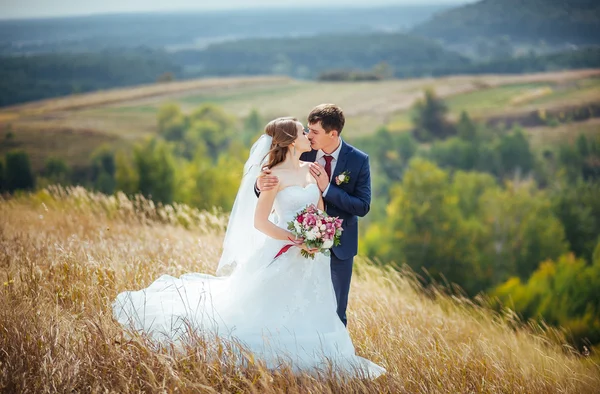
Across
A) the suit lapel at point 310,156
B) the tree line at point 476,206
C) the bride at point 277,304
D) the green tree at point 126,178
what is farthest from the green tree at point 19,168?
the suit lapel at point 310,156

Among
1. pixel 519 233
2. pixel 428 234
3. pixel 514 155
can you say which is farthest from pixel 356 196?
pixel 514 155

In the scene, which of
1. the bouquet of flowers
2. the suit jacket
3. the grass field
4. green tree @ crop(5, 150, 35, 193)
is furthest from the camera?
the grass field

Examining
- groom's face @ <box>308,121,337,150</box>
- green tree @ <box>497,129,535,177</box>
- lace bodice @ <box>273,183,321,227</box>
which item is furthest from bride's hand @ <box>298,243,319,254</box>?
green tree @ <box>497,129,535,177</box>

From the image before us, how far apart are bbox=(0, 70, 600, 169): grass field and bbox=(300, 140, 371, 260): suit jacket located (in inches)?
2645

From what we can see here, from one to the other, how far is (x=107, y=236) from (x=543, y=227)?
154ft

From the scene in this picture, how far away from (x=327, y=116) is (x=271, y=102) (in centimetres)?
9360

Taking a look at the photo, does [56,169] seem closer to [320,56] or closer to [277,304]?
[277,304]

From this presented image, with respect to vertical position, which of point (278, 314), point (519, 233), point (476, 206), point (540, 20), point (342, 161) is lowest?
point (519, 233)

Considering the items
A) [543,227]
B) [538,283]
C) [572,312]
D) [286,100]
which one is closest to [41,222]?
[572,312]

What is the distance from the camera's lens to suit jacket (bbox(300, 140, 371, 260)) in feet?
14.3

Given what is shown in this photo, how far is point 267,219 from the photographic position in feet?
13.8

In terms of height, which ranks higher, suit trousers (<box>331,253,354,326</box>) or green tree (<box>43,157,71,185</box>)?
suit trousers (<box>331,253,354,326</box>)

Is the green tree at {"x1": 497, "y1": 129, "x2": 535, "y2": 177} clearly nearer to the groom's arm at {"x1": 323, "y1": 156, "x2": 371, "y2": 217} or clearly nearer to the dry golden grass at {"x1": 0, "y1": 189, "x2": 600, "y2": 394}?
the dry golden grass at {"x1": 0, "y1": 189, "x2": 600, "y2": 394}

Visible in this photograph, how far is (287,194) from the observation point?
14.0 feet
